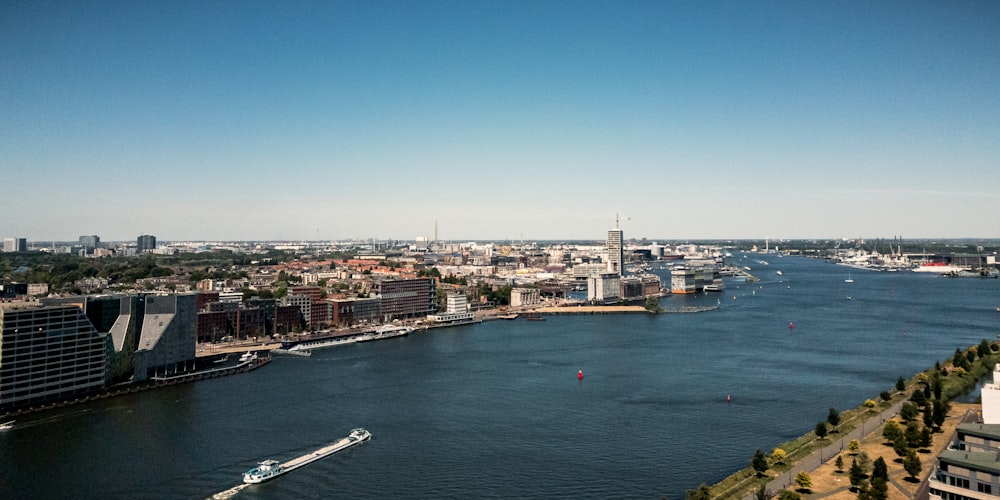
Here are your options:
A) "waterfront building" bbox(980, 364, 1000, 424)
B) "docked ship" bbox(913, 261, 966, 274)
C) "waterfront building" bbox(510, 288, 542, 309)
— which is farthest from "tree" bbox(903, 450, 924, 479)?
"docked ship" bbox(913, 261, 966, 274)

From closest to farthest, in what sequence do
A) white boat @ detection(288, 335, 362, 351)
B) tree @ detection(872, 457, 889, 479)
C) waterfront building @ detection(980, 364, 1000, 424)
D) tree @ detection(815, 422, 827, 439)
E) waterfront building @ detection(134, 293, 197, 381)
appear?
tree @ detection(872, 457, 889, 479), waterfront building @ detection(980, 364, 1000, 424), tree @ detection(815, 422, 827, 439), waterfront building @ detection(134, 293, 197, 381), white boat @ detection(288, 335, 362, 351)

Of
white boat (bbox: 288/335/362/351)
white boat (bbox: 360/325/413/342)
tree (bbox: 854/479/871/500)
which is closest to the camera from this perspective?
tree (bbox: 854/479/871/500)

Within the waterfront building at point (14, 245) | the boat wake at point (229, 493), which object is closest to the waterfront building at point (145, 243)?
the waterfront building at point (14, 245)

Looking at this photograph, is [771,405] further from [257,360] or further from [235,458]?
[257,360]

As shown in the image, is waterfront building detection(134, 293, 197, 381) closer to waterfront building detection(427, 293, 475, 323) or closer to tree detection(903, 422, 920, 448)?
waterfront building detection(427, 293, 475, 323)

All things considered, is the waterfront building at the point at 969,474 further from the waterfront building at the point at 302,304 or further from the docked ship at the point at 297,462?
the waterfront building at the point at 302,304

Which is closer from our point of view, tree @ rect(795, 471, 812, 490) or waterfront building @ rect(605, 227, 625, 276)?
tree @ rect(795, 471, 812, 490)

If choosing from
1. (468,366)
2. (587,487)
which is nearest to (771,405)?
(587,487)

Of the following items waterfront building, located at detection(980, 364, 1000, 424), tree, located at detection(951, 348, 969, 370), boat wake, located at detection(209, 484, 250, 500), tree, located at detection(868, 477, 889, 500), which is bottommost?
boat wake, located at detection(209, 484, 250, 500)
